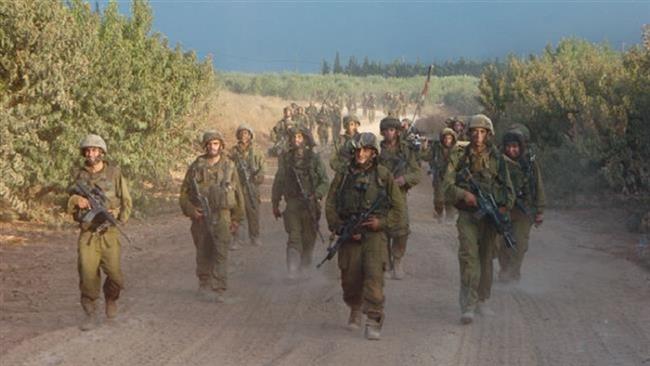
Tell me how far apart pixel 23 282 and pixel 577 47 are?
3436 centimetres

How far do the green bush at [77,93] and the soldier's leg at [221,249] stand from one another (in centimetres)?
529

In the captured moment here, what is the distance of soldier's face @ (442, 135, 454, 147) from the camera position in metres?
16.6

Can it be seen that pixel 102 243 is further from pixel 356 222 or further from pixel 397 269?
pixel 397 269

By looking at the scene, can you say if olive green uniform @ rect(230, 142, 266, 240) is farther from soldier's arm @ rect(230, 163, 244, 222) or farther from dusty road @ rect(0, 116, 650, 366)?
soldier's arm @ rect(230, 163, 244, 222)

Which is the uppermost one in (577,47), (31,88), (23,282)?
(577,47)

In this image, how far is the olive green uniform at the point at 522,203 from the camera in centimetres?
1185

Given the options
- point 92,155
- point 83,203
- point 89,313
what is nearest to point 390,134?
point 92,155

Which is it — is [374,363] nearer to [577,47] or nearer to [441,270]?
[441,270]

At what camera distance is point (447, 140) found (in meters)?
16.7

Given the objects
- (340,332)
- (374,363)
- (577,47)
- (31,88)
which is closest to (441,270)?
(340,332)

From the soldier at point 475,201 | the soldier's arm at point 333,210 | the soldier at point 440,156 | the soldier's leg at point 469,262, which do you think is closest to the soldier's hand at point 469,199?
the soldier at point 475,201

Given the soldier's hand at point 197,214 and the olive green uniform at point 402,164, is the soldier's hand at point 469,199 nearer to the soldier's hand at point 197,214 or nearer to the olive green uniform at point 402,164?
the olive green uniform at point 402,164

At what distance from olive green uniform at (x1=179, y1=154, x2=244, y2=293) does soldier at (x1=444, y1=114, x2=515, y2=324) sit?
245 centimetres

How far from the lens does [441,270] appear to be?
1315cm
